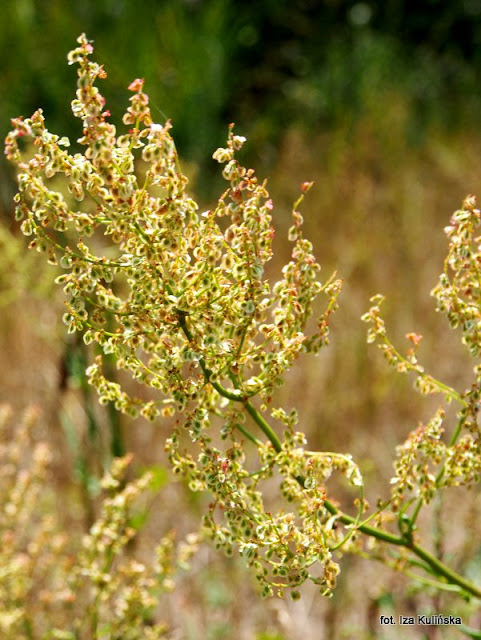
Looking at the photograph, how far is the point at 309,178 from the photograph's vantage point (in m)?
5.37

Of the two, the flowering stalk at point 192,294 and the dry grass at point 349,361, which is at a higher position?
the dry grass at point 349,361

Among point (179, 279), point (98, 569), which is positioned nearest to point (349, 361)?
point (98, 569)

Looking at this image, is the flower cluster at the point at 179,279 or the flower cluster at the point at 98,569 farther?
the flower cluster at the point at 98,569

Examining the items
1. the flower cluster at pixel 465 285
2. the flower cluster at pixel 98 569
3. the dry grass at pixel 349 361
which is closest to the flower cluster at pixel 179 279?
the flower cluster at pixel 465 285

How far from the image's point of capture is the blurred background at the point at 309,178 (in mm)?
2588

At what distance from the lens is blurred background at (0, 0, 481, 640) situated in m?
2.59

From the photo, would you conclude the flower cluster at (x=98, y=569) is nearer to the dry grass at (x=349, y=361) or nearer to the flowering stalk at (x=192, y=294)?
the dry grass at (x=349, y=361)

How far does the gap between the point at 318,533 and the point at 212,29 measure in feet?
19.4

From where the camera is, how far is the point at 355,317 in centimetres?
391

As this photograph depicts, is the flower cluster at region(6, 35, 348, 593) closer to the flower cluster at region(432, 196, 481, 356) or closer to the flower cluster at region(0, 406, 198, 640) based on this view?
the flower cluster at region(432, 196, 481, 356)

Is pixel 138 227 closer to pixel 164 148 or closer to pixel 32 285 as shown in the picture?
pixel 164 148

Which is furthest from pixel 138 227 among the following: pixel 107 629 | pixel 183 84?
pixel 183 84

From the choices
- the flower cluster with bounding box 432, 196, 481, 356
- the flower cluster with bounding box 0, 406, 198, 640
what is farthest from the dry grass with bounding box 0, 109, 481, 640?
the flower cluster with bounding box 432, 196, 481, 356

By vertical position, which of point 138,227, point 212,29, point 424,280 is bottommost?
point 138,227
